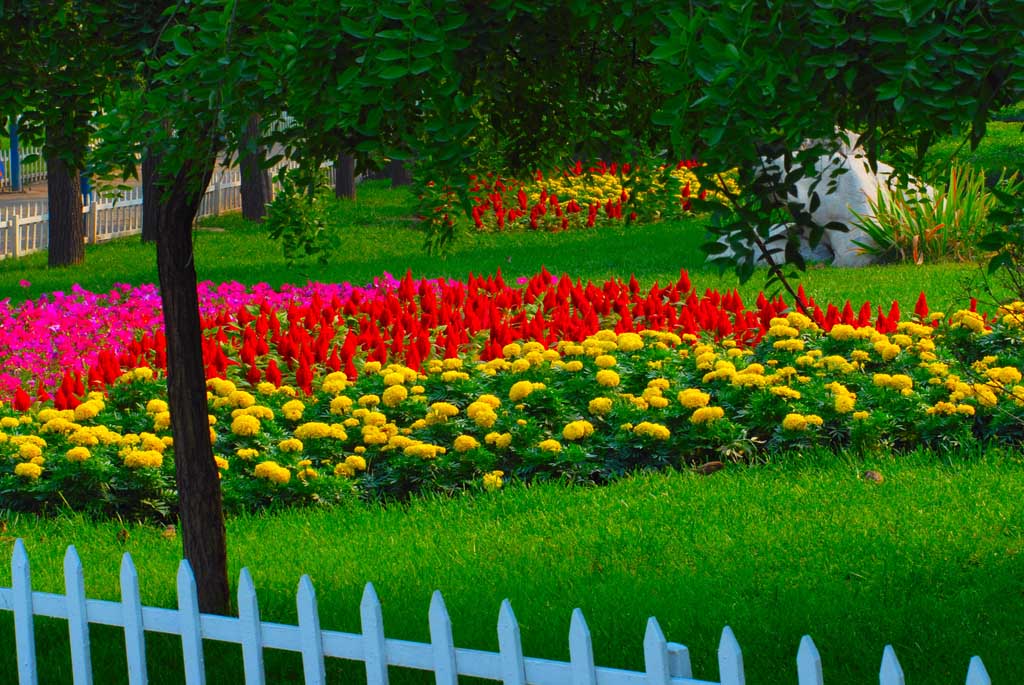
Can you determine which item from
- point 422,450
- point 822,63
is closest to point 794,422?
point 422,450

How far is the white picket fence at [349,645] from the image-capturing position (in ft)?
8.48

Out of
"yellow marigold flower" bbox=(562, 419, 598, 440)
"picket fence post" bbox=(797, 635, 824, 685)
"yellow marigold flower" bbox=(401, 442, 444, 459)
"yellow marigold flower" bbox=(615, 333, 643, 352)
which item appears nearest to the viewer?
"picket fence post" bbox=(797, 635, 824, 685)

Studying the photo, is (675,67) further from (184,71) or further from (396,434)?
(396,434)

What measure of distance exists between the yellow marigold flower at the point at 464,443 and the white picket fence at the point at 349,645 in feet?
8.64

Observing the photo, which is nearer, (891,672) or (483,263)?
(891,672)

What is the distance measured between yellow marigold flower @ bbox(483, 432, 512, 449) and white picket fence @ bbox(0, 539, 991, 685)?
9.12ft

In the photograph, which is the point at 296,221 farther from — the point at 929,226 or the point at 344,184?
the point at 344,184

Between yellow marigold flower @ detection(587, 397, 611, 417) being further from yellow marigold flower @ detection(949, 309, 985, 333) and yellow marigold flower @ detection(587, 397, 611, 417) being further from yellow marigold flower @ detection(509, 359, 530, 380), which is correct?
yellow marigold flower @ detection(949, 309, 985, 333)

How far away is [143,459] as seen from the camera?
5.92 m

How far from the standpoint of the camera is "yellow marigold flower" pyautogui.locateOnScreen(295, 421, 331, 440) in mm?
6266

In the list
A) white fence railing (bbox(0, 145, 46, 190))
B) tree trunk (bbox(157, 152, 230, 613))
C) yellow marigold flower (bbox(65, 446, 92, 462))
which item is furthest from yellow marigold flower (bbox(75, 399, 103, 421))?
white fence railing (bbox(0, 145, 46, 190))

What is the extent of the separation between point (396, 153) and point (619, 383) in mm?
4033

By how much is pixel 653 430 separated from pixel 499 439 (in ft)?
2.46

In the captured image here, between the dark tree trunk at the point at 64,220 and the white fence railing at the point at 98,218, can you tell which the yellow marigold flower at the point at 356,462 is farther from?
the white fence railing at the point at 98,218
